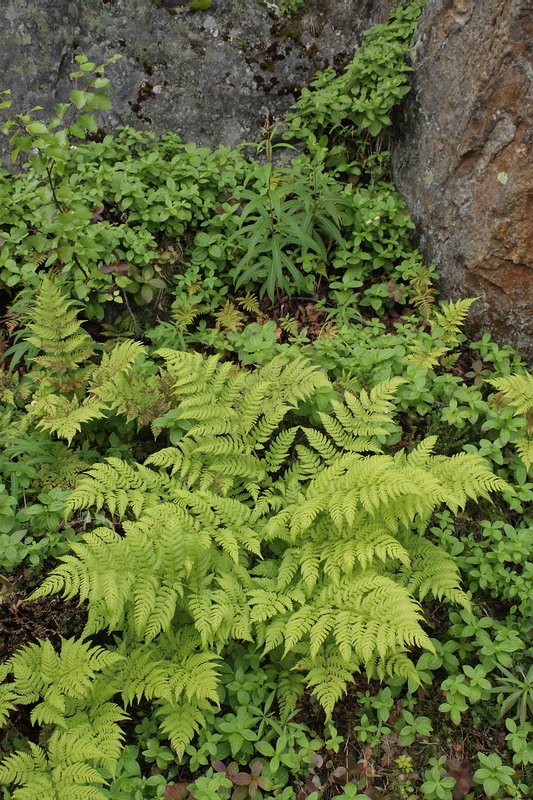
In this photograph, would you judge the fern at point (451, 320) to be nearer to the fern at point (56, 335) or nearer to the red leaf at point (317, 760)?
the fern at point (56, 335)

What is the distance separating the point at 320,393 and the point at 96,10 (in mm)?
4473

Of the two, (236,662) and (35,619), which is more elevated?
(236,662)

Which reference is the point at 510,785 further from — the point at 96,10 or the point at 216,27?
the point at 96,10

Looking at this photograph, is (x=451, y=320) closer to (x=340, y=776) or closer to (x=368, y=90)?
(x=368, y=90)

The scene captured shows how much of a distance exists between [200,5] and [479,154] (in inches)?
125

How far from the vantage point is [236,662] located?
3.22 meters

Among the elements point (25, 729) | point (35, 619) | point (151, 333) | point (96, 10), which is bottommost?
point (25, 729)

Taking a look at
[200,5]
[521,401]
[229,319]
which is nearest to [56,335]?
[229,319]

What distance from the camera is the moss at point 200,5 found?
5562mm

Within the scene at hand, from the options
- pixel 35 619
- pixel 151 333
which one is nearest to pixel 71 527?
→ pixel 35 619

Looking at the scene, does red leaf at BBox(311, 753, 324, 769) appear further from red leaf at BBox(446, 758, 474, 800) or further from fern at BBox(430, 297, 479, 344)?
fern at BBox(430, 297, 479, 344)

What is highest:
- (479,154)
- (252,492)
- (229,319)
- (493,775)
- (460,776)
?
(479,154)

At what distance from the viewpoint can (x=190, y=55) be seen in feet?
18.3

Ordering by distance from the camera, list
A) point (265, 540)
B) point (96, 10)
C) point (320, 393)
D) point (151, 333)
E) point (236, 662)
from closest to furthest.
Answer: point (236, 662) < point (265, 540) < point (320, 393) < point (151, 333) < point (96, 10)
